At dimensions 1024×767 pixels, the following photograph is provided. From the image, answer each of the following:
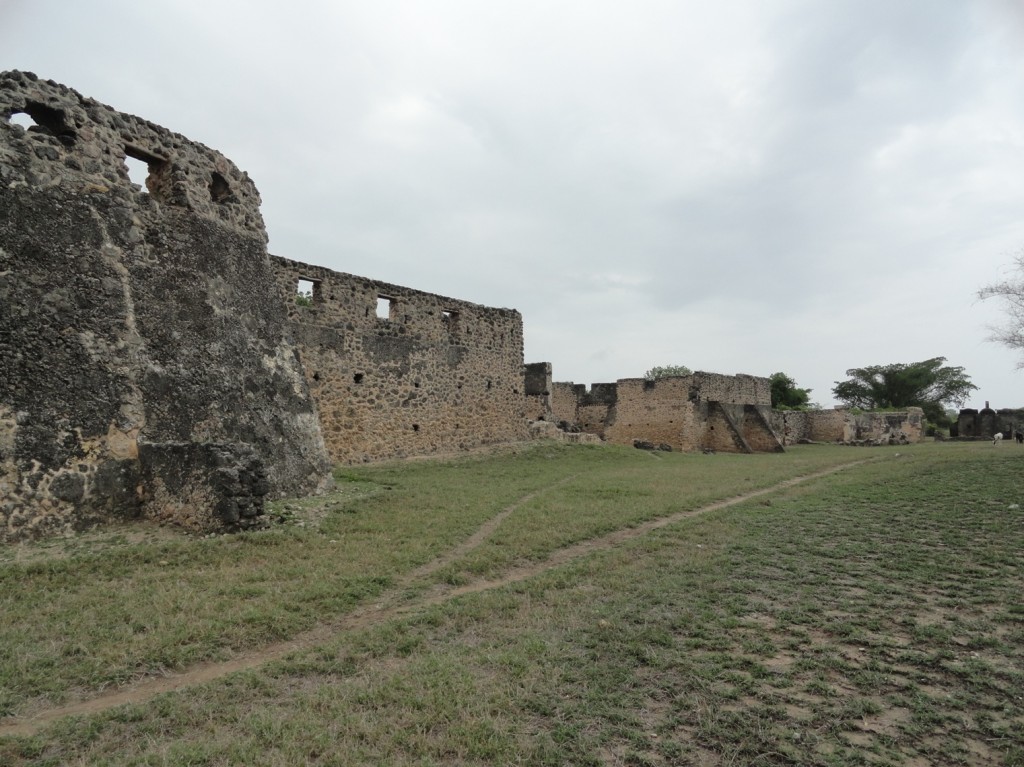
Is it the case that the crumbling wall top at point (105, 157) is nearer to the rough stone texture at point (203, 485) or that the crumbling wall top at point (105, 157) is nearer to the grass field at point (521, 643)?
the rough stone texture at point (203, 485)

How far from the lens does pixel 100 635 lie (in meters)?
4.34

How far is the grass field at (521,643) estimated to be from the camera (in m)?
3.08

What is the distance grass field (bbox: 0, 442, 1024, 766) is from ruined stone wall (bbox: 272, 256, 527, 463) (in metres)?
6.13

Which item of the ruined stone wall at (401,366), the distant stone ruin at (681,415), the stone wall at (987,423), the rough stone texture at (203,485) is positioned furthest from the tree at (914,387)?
the rough stone texture at (203,485)

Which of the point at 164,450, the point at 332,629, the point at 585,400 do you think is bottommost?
the point at 332,629

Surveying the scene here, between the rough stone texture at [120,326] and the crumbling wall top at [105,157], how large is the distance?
0.07ft

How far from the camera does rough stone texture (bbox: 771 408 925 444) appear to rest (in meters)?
30.1

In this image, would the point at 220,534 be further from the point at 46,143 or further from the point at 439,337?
the point at 439,337

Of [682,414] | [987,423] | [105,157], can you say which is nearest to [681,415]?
[682,414]

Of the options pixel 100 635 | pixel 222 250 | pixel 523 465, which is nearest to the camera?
pixel 100 635

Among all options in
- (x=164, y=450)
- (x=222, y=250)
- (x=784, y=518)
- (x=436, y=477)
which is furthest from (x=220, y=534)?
(x=784, y=518)

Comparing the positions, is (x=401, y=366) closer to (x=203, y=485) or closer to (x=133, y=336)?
(x=133, y=336)

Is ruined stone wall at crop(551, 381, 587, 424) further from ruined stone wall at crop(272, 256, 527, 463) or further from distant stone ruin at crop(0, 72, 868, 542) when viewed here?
distant stone ruin at crop(0, 72, 868, 542)

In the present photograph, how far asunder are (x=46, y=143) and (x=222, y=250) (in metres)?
2.64
